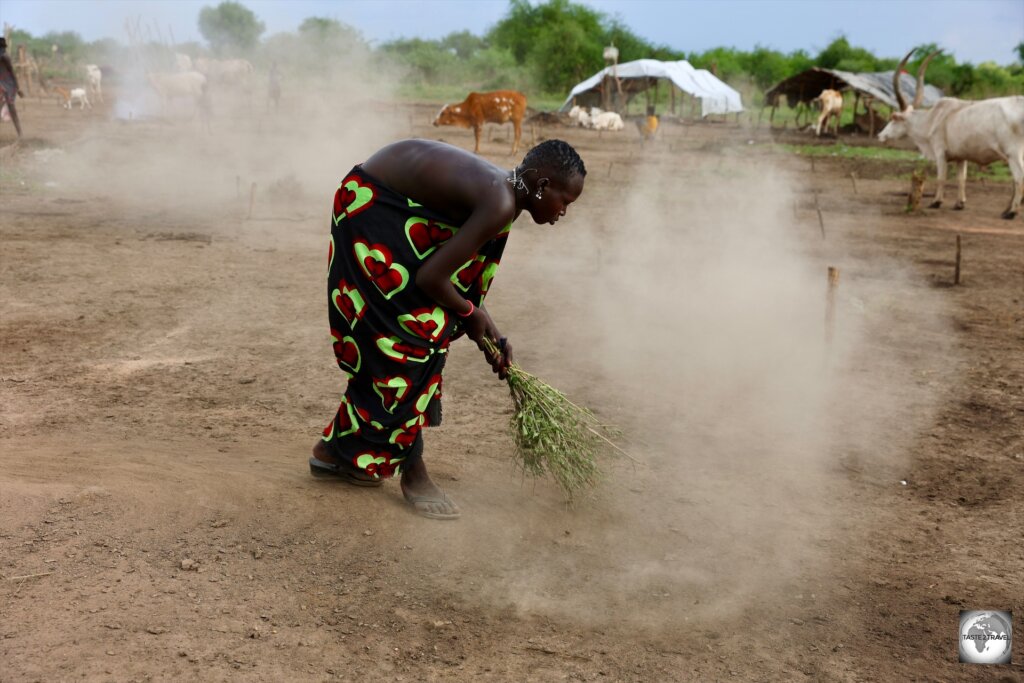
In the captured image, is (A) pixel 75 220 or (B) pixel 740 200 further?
(B) pixel 740 200

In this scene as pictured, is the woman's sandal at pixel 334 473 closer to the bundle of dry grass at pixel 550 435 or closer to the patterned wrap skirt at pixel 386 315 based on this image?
the patterned wrap skirt at pixel 386 315

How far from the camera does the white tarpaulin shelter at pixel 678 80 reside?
28516mm

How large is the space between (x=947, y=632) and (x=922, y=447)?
1.57 metres

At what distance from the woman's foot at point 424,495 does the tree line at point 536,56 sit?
1891 centimetres

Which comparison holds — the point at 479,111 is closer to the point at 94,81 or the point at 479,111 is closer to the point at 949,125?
the point at 949,125

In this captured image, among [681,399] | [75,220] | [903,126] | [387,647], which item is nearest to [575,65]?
[903,126]

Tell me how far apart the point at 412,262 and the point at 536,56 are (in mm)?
37249

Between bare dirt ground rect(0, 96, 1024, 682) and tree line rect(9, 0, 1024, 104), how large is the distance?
1581 centimetres

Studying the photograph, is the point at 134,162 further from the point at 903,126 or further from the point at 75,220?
the point at 903,126

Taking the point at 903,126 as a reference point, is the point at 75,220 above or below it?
below

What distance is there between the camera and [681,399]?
15.5 feet

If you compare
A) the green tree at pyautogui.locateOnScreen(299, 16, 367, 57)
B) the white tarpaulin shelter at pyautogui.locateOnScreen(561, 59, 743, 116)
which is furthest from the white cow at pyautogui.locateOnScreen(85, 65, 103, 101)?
the white tarpaulin shelter at pyautogui.locateOnScreen(561, 59, 743, 116)

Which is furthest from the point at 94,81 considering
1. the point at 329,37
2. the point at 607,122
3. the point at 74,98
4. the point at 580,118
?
the point at 607,122

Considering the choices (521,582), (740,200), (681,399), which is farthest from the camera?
(740,200)
